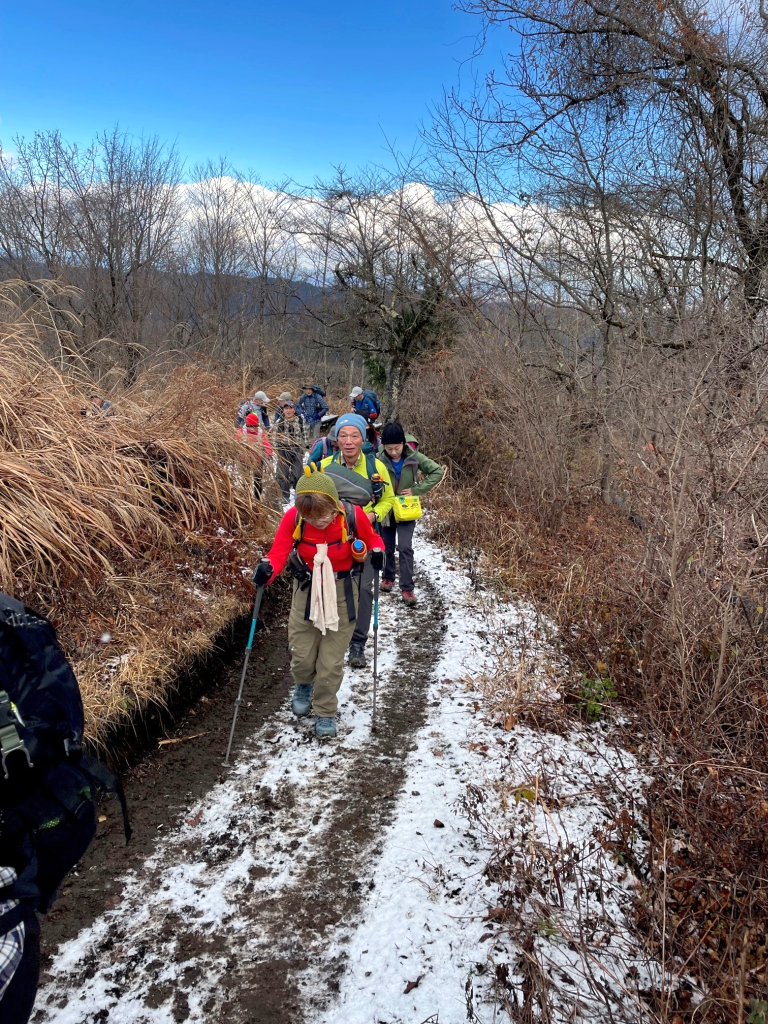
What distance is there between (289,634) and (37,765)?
2.97 metres

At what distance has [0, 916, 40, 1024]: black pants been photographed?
55.7 inches

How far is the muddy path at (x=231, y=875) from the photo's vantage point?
261 centimetres

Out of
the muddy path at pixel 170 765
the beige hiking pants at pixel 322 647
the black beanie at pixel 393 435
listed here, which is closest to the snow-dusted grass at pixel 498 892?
the beige hiking pants at pixel 322 647

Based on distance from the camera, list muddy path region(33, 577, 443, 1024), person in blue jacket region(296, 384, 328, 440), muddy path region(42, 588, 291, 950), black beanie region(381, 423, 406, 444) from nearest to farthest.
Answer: muddy path region(33, 577, 443, 1024) < muddy path region(42, 588, 291, 950) < black beanie region(381, 423, 406, 444) < person in blue jacket region(296, 384, 328, 440)

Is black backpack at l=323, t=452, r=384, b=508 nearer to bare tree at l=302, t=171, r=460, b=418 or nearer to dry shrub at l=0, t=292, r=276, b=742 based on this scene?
dry shrub at l=0, t=292, r=276, b=742

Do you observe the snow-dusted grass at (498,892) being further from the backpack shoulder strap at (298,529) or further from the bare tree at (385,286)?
the bare tree at (385,286)

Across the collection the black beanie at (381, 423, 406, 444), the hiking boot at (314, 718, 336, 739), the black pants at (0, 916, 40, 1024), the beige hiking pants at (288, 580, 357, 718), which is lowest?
the hiking boot at (314, 718, 336, 739)

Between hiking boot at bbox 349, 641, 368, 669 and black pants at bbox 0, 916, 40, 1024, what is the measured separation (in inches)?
166

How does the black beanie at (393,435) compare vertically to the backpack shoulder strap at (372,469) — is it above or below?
above

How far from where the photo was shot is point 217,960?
276 cm

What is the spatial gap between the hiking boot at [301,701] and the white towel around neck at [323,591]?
85 cm

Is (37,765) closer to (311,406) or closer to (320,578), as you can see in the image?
(320,578)

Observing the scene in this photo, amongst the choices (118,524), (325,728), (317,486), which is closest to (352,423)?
(317,486)

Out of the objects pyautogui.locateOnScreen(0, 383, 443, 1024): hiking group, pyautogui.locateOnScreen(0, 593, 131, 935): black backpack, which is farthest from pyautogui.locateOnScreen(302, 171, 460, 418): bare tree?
pyautogui.locateOnScreen(0, 593, 131, 935): black backpack
